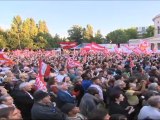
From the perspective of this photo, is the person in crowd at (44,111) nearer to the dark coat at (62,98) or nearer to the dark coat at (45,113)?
the dark coat at (45,113)

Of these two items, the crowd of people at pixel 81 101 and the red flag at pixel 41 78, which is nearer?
the crowd of people at pixel 81 101

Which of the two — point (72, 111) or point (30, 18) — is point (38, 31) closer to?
point (30, 18)

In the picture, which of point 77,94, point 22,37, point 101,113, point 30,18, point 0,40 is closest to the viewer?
point 101,113

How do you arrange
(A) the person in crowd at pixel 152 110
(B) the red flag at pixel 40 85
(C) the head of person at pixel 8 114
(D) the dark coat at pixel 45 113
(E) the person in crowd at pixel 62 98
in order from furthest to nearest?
1. (B) the red flag at pixel 40 85
2. (E) the person in crowd at pixel 62 98
3. (A) the person in crowd at pixel 152 110
4. (D) the dark coat at pixel 45 113
5. (C) the head of person at pixel 8 114

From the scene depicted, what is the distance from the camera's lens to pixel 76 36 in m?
108

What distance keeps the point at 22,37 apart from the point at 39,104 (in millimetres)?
71572

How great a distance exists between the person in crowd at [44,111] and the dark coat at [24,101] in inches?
66.4

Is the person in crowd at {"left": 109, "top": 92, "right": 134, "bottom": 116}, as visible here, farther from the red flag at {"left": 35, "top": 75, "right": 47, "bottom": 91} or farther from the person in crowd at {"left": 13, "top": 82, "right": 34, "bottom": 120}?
the red flag at {"left": 35, "top": 75, "right": 47, "bottom": 91}

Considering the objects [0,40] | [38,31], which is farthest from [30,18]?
[0,40]

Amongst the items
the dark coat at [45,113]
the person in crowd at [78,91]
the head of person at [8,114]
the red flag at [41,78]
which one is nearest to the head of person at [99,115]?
the dark coat at [45,113]

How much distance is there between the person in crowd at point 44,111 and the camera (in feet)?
19.0

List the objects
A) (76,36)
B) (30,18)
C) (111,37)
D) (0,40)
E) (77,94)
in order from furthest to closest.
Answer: (111,37) → (76,36) → (30,18) → (0,40) → (77,94)

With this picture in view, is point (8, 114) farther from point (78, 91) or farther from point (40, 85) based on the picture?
point (78, 91)

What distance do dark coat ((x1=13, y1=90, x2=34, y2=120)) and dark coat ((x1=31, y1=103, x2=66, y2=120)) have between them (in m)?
1.80
